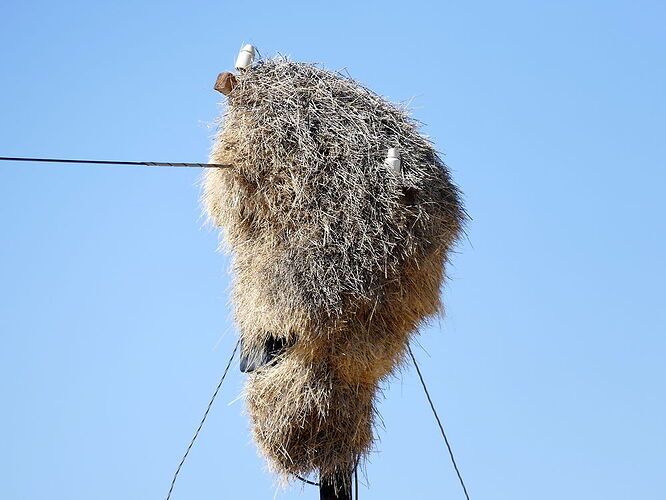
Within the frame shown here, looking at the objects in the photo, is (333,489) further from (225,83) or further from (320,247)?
(225,83)

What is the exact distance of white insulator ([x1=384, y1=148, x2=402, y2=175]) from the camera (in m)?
5.04

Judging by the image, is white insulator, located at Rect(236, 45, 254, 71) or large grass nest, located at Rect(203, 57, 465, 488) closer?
large grass nest, located at Rect(203, 57, 465, 488)

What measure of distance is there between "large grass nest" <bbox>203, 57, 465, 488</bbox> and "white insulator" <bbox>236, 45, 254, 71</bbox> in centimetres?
6

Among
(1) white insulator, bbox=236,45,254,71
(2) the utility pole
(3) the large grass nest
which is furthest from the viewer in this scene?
(1) white insulator, bbox=236,45,254,71

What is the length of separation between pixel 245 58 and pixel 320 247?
0.95 metres

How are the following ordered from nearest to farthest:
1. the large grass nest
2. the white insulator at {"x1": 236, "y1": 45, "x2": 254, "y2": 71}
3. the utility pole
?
the large grass nest
the utility pole
the white insulator at {"x1": 236, "y1": 45, "x2": 254, "y2": 71}

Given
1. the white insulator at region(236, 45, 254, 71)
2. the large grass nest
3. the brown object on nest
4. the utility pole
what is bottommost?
the utility pole

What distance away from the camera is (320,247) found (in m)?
4.95

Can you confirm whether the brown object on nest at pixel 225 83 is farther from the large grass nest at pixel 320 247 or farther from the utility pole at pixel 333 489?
the utility pole at pixel 333 489

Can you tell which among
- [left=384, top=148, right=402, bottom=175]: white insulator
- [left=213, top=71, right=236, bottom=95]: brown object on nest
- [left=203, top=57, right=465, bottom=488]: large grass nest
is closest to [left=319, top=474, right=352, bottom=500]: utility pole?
[left=203, top=57, right=465, bottom=488]: large grass nest

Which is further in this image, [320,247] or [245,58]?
[245,58]

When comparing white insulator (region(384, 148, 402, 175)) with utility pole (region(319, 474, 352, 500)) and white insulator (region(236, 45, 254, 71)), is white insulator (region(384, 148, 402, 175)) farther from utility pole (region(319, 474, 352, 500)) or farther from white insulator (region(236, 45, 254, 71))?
utility pole (region(319, 474, 352, 500))

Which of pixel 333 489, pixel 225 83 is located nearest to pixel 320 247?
pixel 225 83

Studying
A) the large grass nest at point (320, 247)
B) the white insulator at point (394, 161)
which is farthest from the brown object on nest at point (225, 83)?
the white insulator at point (394, 161)
